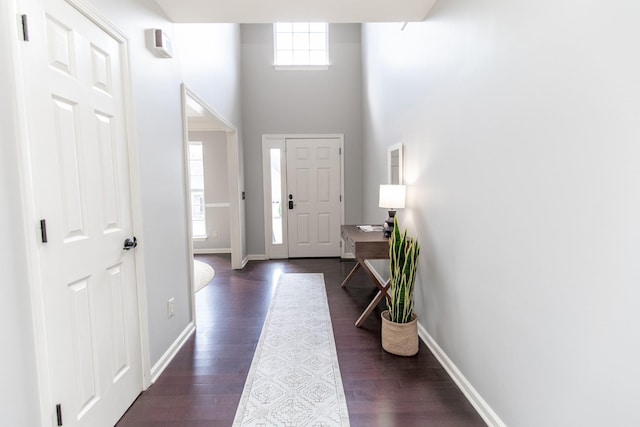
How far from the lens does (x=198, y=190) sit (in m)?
5.67

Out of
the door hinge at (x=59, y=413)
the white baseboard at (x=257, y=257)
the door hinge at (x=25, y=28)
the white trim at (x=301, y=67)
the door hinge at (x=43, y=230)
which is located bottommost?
the white baseboard at (x=257, y=257)

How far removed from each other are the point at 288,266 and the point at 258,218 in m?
0.98

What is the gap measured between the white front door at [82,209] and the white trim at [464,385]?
6.04ft

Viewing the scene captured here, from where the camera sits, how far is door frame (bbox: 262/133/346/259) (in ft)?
16.5

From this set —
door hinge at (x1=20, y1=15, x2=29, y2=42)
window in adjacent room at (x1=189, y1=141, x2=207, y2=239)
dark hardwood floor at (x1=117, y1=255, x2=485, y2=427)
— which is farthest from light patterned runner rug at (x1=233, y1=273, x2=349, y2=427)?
window in adjacent room at (x1=189, y1=141, x2=207, y2=239)

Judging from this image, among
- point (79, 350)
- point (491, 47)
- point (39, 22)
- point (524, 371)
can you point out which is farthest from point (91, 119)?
point (524, 371)

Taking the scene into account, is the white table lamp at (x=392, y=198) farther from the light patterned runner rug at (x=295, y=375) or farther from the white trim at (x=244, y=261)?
the white trim at (x=244, y=261)

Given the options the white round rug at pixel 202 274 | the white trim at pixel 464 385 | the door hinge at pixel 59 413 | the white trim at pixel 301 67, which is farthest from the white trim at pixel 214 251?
the door hinge at pixel 59 413

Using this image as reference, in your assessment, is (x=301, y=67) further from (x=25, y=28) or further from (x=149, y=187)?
(x=25, y=28)

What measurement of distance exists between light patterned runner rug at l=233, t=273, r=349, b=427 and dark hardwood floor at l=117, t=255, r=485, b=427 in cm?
6

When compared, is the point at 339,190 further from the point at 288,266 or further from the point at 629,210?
the point at 629,210

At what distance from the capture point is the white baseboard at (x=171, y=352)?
197 centimetres

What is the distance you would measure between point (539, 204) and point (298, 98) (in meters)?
4.34

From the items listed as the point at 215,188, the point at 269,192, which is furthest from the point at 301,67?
the point at 215,188
